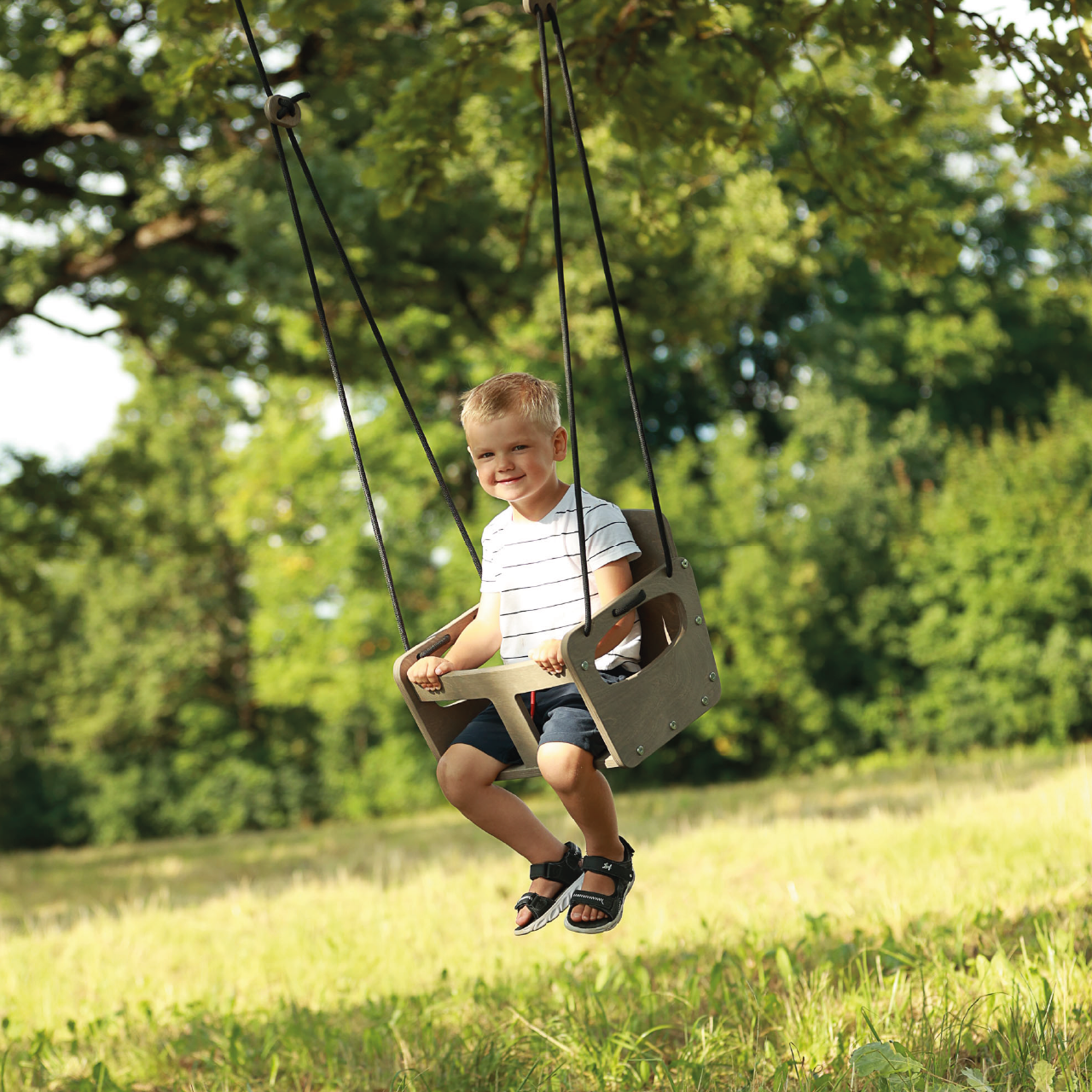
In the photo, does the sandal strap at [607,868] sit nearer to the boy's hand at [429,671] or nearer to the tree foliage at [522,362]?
the boy's hand at [429,671]

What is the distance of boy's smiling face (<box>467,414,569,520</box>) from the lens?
2957 millimetres

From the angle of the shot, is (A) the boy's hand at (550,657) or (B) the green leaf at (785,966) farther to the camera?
(B) the green leaf at (785,966)

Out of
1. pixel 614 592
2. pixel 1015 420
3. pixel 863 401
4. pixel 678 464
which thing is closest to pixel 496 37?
pixel 614 592

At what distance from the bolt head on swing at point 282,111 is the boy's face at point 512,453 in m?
1.03

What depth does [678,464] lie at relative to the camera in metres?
23.7

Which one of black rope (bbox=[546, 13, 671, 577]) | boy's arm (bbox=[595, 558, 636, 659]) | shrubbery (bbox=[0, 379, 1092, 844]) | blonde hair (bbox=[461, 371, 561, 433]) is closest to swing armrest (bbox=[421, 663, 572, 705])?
boy's arm (bbox=[595, 558, 636, 659])

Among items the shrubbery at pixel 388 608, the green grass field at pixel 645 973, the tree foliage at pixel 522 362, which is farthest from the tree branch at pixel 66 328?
the green grass field at pixel 645 973

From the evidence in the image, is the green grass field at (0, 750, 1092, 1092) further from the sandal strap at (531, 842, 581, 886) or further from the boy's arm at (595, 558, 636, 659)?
the boy's arm at (595, 558, 636, 659)

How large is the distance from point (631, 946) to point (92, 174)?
10.4 m

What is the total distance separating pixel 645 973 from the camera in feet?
16.7

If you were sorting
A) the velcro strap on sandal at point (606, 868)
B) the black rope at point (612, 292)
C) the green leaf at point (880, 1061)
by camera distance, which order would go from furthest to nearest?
the green leaf at point (880, 1061) → the velcro strap on sandal at point (606, 868) → the black rope at point (612, 292)

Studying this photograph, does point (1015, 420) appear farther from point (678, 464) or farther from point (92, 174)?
point (92, 174)

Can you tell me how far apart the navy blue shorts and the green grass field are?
1463 millimetres

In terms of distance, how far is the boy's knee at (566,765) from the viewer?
9.19ft
